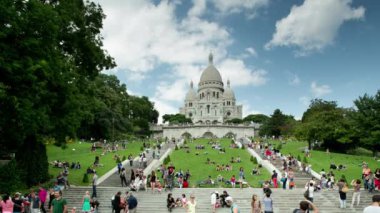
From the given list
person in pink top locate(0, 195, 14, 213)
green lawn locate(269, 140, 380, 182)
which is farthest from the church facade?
person in pink top locate(0, 195, 14, 213)

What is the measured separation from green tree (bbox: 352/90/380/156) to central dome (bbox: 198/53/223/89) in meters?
88.2

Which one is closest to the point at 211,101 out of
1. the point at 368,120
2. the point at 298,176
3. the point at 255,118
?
the point at 255,118

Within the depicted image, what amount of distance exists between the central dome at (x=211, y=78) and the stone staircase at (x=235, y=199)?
110866mm

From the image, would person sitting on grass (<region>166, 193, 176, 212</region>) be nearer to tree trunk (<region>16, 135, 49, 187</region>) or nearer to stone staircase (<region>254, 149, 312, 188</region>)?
tree trunk (<region>16, 135, 49, 187</region>)

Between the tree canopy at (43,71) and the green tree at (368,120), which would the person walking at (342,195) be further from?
the green tree at (368,120)

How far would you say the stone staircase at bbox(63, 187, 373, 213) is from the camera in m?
18.9

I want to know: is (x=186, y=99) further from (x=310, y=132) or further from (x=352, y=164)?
(x=352, y=164)

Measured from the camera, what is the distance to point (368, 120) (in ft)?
137

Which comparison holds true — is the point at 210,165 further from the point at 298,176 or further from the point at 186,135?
the point at 186,135

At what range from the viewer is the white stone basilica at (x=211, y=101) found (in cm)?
12169

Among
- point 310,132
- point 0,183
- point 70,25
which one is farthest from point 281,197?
point 310,132

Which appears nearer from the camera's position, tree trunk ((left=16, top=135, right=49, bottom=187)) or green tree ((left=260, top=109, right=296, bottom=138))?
tree trunk ((left=16, top=135, right=49, bottom=187))

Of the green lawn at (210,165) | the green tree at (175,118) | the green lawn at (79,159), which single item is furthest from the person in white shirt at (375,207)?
the green tree at (175,118)

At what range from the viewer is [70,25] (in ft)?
74.4
